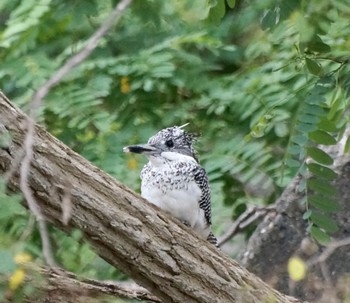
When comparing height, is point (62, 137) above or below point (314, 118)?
below

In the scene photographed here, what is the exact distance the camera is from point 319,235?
389 centimetres

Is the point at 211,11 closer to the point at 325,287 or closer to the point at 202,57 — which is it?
A: the point at 325,287

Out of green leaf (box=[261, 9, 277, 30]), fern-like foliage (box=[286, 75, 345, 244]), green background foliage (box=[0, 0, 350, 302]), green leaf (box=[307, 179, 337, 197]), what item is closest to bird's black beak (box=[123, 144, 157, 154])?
green background foliage (box=[0, 0, 350, 302])

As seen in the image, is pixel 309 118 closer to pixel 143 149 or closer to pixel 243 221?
pixel 143 149

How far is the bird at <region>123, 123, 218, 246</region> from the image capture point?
4270 mm

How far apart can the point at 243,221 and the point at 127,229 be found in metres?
2.05

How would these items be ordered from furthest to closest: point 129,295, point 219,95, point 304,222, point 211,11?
point 219,95, point 304,222, point 129,295, point 211,11

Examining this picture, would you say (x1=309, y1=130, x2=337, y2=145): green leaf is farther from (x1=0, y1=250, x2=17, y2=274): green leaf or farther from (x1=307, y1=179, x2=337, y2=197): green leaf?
(x1=0, y1=250, x2=17, y2=274): green leaf

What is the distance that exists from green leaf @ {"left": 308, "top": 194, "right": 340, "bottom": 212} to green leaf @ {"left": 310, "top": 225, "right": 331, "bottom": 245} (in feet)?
0.27

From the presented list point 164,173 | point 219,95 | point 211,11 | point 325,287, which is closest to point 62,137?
point 219,95

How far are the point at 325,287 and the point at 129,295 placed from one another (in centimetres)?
102

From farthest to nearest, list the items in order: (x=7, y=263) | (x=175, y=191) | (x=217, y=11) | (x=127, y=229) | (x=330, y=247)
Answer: (x=175, y=191)
(x=330, y=247)
(x=217, y=11)
(x=127, y=229)
(x=7, y=263)

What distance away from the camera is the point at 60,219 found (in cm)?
333

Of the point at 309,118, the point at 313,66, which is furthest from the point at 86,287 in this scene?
the point at 313,66
